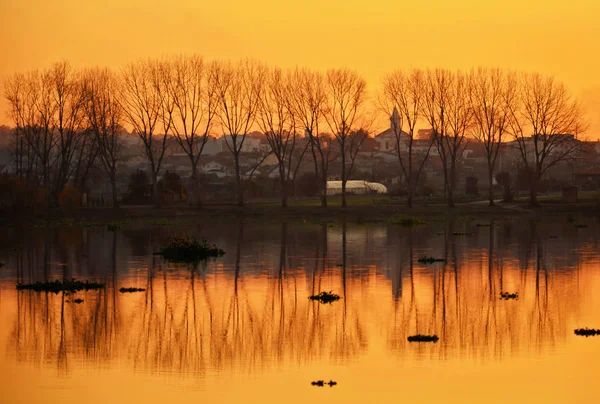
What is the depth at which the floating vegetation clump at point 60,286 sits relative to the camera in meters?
44.2

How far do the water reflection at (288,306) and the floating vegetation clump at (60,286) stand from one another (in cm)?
80

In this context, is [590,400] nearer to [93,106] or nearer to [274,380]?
[274,380]

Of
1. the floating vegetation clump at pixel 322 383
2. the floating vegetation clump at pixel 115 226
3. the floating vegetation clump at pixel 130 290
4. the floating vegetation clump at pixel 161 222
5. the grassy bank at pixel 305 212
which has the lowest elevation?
the floating vegetation clump at pixel 322 383

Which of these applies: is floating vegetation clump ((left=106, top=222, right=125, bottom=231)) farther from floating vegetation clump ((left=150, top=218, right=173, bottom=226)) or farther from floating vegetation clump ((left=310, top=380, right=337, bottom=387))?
floating vegetation clump ((left=310, top=380, right=337, bottom=387))

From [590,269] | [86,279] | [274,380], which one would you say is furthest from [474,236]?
[274,380]

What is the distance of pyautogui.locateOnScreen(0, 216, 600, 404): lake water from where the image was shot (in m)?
25.8

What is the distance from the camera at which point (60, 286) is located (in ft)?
147

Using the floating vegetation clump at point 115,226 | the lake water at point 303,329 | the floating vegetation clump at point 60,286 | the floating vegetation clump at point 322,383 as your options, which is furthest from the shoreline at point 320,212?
the floating vegetation clump at point 322,383

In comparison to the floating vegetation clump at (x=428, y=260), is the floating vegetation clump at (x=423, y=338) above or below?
below

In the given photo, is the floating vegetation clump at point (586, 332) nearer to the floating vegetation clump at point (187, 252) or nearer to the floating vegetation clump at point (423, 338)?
the floating vegetation clump at point (423, 338)

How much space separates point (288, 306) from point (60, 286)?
36.4ft

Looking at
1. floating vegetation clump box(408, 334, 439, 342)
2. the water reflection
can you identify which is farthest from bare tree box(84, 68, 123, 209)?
floating vegetation clump box(408, 334, 439, 342)

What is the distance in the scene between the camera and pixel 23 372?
27.8 m

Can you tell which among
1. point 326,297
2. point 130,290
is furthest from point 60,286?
point 326,297
